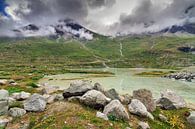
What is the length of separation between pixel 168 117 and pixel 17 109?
17.6m

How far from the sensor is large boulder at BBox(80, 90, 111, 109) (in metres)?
31.9

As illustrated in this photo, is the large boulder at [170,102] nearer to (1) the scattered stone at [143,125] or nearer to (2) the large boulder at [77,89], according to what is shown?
(1) the scattered stone at [143,125]

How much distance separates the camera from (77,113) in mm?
28594

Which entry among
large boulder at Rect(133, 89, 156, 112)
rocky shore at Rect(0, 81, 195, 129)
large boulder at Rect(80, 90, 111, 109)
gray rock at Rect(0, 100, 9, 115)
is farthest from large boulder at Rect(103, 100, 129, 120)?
gray rock at Rect(0, 100, 9, 115)

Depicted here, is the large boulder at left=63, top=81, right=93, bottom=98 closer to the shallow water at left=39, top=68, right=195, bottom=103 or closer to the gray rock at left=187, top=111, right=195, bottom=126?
the gray rock at left=187, top=111, right=195, bottom=126

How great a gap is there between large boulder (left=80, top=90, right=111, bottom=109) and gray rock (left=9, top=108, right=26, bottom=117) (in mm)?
6755

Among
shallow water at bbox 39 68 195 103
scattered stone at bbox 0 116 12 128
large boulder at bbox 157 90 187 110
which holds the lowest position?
shallow water at bbox 39 68 195 103

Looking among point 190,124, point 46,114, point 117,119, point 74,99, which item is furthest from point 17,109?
point 190,124

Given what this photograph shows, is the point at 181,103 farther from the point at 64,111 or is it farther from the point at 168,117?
the point at 64,111

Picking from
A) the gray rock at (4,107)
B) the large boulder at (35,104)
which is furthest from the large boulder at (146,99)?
the gray rock at (4,107)

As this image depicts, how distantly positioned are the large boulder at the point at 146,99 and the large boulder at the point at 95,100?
4.95m

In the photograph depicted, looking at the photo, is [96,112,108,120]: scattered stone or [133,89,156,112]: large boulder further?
[133,89,156,112]: large boulder

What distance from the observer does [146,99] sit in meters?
35.1

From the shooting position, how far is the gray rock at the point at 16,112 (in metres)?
31.7
